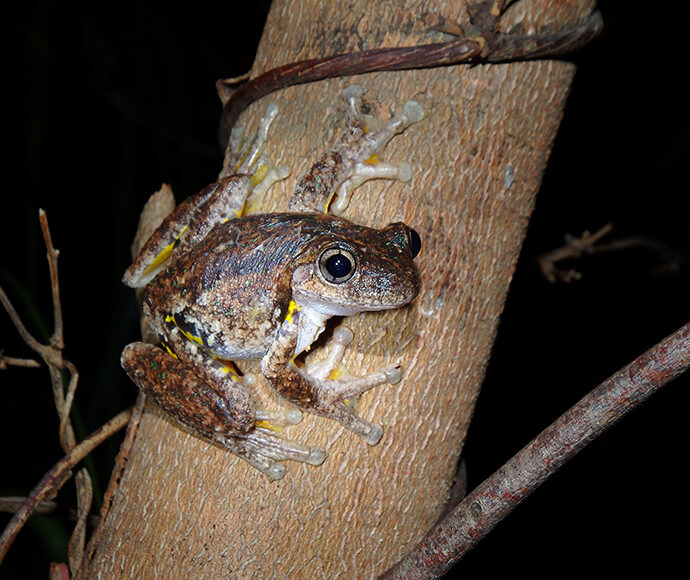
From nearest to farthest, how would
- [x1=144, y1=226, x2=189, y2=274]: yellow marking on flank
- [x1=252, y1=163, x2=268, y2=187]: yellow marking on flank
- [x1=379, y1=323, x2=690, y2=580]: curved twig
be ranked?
[x1=379, y1=323, x2=690, y2=580]: curved twig < [x1=252, y1=163, x2=268, y2=187]: yellow marking on flank < [x1=144, y1=226, x2=189, y2=274]: yellow marking on flank

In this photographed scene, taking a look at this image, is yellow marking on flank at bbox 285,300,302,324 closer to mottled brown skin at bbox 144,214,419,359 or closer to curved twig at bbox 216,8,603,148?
mottled brown skin at bbox 144,214,419,359

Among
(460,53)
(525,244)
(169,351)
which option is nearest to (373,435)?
(169,351)

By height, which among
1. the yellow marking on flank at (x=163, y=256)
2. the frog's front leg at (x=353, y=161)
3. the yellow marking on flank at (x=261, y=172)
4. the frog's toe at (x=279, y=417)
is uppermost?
the frog's front leg at (x=353, y=161)

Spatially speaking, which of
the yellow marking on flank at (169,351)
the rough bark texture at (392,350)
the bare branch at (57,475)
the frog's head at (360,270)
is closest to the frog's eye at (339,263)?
the frog's head at (360,270)

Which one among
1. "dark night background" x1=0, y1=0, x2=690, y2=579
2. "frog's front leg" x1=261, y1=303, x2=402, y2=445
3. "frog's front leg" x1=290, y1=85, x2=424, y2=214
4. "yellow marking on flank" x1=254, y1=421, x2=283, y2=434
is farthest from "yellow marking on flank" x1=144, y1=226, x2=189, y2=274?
"dark night background" x1=0, y1=0, x2=690, y2=579

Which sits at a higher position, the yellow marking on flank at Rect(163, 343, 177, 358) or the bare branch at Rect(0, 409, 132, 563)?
the yellow marking on flank at Rect(163, 343, 177, 358)

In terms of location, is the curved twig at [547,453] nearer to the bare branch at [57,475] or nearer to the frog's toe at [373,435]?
the frog's toe at [373,435]
